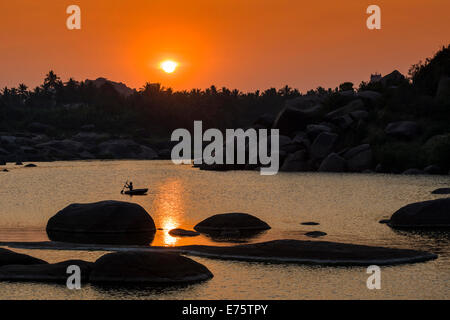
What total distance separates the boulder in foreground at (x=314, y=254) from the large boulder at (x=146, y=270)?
3.72m

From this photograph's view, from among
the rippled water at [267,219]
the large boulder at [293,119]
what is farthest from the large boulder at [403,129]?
the large boulder at [293,119]

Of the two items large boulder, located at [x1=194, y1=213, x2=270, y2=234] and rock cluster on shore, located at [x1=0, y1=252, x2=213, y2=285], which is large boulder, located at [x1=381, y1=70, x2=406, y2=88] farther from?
rock cluster on shore, located at [x1=0, y1=252, x2=213, y2=285]

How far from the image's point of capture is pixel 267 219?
39375 mm

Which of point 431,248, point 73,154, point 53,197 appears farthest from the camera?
point 73,154

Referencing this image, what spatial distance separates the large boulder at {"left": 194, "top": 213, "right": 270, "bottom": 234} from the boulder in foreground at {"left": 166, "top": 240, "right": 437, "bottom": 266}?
6.89 m

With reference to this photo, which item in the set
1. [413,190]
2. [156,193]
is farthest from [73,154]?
[413,190]

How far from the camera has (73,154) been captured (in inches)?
5802

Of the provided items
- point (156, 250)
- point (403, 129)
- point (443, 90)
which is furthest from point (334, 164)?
point (156, 250)

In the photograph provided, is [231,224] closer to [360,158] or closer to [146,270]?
Answer: [146,270]

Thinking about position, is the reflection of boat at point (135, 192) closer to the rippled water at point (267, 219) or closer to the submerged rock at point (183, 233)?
the rippled water at point (267, 219)

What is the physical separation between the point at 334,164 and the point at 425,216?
168ft

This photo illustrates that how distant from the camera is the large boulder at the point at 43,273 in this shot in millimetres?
21359
